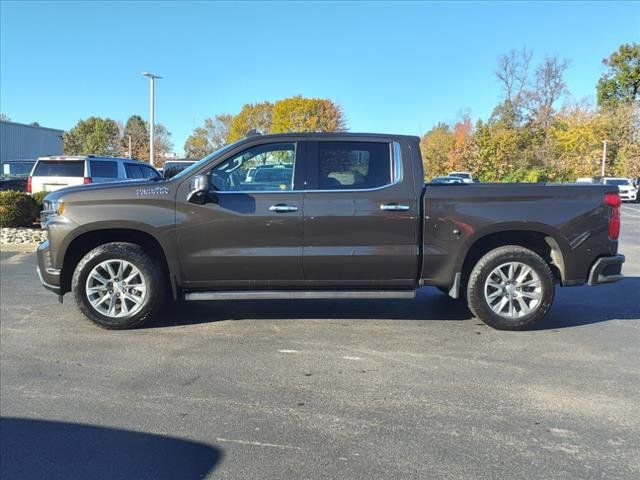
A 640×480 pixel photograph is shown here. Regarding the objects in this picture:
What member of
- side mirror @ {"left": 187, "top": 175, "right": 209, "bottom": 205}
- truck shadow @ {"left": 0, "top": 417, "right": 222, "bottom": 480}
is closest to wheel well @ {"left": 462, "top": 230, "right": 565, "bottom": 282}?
side mirror @ {"left": 187, "top": 175, "right": 209, "bottom": 205}

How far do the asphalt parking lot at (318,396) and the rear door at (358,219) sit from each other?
61 centimetres

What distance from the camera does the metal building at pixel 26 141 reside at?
1558 inches

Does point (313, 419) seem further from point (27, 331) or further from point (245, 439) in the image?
point (27, 331)

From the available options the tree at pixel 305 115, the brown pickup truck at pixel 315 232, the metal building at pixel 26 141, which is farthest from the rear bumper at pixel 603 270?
the tree at pixel 305 115

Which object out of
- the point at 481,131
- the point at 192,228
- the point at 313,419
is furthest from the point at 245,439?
the point at 481,131

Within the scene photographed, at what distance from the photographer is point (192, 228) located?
5.33 m

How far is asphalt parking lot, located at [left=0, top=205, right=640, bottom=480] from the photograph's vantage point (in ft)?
10.0

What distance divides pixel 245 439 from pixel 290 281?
91.4 inches

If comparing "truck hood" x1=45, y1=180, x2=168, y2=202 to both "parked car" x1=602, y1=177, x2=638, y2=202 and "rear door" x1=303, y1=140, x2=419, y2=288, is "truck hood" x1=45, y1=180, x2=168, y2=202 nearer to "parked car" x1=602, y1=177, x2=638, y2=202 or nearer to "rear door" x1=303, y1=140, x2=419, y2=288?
"rear door" x1=303, y1=140, x2=419, y2=288

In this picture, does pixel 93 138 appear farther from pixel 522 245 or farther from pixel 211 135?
pixel 522 245

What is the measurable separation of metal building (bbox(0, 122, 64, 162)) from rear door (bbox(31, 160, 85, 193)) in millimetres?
29725

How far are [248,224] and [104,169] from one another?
969 cm

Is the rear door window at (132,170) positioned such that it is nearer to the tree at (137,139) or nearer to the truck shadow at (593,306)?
the truck shadow at (593,306)

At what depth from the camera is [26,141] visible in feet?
140
